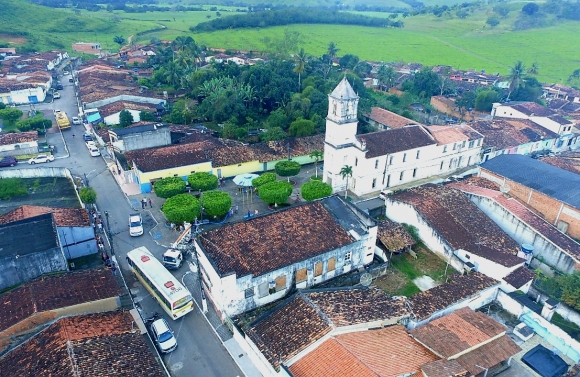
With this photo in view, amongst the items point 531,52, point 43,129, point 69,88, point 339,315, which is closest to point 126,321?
point 339,315

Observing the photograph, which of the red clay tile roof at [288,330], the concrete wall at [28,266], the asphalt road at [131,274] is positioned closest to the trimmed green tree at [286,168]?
the asphalt road at [131,274]

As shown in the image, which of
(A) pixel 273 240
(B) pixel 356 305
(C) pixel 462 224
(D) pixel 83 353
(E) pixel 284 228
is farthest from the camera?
(C) pixel 462 224

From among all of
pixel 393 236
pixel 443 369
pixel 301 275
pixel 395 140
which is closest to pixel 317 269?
pixel 301 275

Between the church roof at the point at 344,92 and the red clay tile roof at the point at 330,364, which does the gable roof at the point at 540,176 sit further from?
the red clay tile roof at the point at 330,364

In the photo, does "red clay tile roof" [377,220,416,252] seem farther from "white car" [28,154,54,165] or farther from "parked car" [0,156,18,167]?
"parked car" [0,156,18,167]

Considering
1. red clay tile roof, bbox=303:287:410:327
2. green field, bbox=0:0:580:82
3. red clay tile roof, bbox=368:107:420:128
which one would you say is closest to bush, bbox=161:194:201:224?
red clay tile roof, bbox=303:287:410:327

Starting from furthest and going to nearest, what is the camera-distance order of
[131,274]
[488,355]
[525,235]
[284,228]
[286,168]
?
1. [286,168]
2. [525,235]
3. [131,274]
4. [284,228]
5. [488,355]

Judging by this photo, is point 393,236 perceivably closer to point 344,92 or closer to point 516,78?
point 344,92
